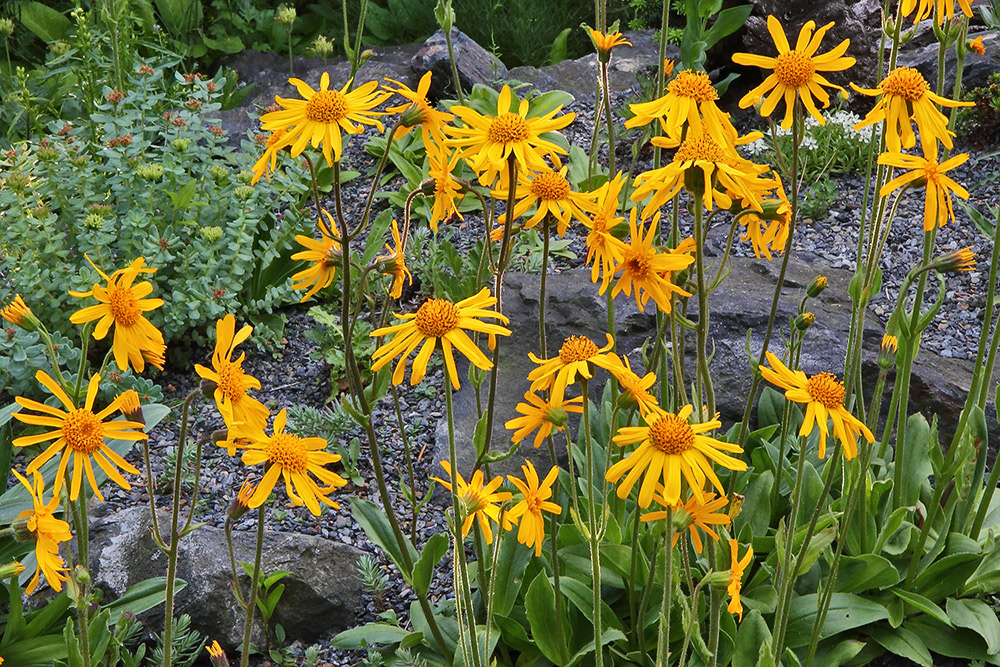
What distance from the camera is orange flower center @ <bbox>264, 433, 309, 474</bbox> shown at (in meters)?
1.67

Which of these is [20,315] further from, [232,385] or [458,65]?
[458,65]

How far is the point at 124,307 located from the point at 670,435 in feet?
3.39

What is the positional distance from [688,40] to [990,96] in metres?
1.59

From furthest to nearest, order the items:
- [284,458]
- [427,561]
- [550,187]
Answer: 1. [427,561]
2. [550,187]
3. [284,458]

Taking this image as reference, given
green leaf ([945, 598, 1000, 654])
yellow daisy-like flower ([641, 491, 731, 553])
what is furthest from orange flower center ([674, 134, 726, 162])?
green leaf ([945, 598, 1000, 654])

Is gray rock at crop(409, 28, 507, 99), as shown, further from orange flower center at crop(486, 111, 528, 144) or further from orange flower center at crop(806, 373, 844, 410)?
orange flower center at crop(806, 373, 844, 410)

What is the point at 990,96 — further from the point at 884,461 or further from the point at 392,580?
the point at 392,580

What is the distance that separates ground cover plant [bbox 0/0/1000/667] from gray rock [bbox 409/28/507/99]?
4.79 feet

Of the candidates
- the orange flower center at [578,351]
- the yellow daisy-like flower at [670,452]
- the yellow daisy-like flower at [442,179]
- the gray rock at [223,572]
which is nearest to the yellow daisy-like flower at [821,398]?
the yellow daisy-like flower at [670,452]

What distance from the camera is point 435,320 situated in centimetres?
163

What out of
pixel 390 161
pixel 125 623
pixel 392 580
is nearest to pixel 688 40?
pixel 390 161

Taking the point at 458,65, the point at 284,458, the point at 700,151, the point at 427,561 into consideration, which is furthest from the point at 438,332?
the point at 458,65

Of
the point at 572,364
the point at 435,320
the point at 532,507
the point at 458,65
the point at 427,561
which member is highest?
the point at 435,320

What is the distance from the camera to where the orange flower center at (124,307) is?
69.4 inches
